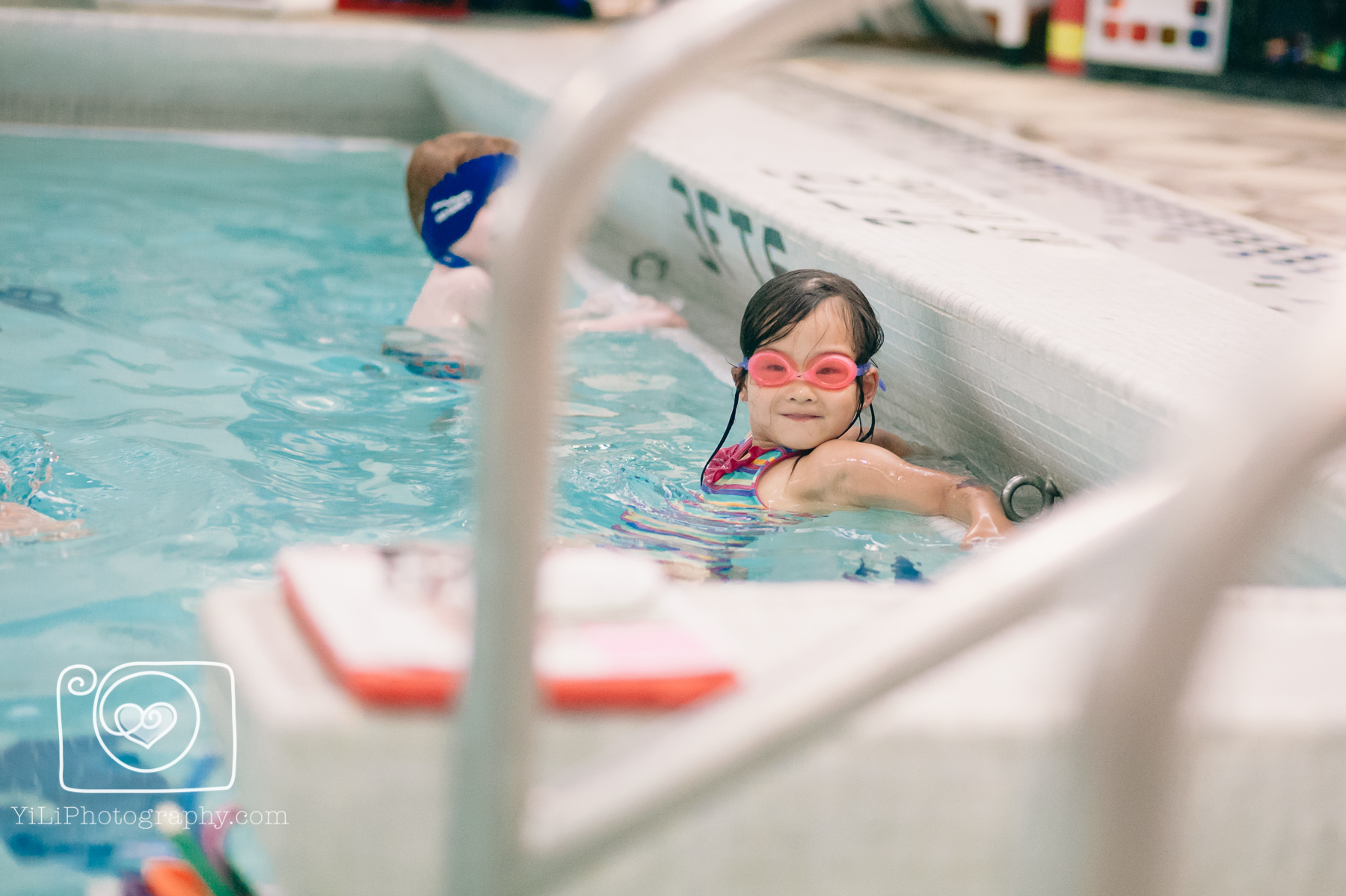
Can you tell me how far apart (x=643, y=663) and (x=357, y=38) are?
6.52 m

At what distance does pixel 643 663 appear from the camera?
1049 millimetres

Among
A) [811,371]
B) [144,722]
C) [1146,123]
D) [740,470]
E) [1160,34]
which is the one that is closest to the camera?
[144,722]

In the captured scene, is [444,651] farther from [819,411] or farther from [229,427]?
[229,427]

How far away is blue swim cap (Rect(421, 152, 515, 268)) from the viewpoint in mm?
3725

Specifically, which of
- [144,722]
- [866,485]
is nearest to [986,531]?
[866,485]

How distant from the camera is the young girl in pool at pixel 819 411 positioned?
2504mm

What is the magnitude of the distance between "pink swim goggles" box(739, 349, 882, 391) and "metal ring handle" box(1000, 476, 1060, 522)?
0.36 metres

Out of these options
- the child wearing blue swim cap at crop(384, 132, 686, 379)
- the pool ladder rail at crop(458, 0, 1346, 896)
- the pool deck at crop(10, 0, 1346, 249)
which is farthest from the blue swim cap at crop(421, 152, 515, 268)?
the pool ladder rail at crop(458, 0, 1346, 896)

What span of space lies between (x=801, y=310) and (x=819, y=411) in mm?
197

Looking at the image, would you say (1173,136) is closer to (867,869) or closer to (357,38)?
(357,38)

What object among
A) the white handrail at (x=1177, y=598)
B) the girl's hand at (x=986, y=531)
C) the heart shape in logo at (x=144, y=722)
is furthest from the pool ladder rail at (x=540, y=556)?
the girl's hand at (x=986, y=531)

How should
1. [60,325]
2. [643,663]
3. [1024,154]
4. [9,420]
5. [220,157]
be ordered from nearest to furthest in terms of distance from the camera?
[643,663] → [9,420] → [60,325] → [1024,154] → [220,157]

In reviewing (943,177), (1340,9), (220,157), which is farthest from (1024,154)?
(220,157)

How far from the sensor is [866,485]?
2510 millimetres
